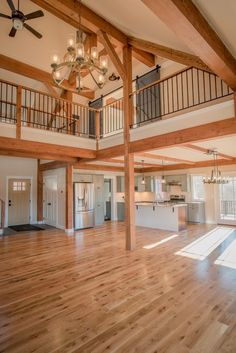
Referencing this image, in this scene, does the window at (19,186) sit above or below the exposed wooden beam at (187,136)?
below

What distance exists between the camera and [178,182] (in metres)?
9.38

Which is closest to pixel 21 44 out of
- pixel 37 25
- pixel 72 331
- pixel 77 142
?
pixel 37 25

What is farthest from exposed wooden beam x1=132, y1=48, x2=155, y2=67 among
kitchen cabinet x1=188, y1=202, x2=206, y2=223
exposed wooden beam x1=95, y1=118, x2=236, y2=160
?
kitchen cabinet x1=188, y1=202, x2=206, y2=223

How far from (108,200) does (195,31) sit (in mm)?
8651

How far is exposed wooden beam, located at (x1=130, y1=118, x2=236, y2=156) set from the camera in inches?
136

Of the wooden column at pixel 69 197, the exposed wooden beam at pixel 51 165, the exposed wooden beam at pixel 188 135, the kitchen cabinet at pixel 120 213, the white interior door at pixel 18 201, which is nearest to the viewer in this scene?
the exposed wooden beam at pixel 188 135

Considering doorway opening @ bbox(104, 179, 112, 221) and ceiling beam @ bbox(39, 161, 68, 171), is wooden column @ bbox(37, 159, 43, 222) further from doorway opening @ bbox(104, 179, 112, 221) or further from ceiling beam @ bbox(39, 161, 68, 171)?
doorway opening @ bbox(104, 179, 112, 221)

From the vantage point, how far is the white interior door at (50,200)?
834cm

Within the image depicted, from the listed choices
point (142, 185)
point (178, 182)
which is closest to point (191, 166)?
point (178, 182)

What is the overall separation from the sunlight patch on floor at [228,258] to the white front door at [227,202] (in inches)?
126

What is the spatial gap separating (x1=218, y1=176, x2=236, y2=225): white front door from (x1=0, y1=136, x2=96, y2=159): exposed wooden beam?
5.56m

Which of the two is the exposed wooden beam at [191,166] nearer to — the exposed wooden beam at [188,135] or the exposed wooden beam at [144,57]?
the exposed wooden beam at [144,57]

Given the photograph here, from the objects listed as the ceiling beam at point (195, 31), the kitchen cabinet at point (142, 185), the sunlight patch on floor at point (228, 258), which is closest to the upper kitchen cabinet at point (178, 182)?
the kitchen cabinet at point (142, 185)

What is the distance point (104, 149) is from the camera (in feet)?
19.7
